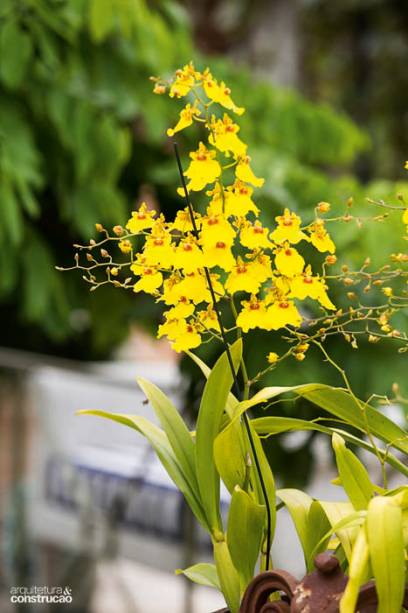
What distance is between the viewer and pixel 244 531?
0.83 meters

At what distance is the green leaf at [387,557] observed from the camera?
0.69m

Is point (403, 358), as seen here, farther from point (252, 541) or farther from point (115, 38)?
point (252, 541)

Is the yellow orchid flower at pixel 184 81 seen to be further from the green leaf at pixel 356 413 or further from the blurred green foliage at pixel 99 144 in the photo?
the blurred green foliage at pixel 99 144

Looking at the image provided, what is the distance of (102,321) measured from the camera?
8.95 ft

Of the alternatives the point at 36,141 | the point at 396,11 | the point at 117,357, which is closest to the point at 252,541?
the point at 36,141

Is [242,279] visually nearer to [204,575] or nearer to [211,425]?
[211,425]

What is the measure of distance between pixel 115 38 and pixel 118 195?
40 cm

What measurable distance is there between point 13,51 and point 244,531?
1.34 m

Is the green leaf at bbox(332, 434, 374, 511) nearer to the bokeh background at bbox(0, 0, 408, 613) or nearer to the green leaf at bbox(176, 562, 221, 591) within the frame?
the green leaf at bbox(176, 562, 221, 591)

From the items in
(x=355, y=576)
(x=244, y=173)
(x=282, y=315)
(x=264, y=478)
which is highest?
(x=244, y=173)

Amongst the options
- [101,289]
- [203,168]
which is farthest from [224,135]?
[101,289]

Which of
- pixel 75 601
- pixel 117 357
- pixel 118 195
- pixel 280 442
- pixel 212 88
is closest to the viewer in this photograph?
pixel 212 88

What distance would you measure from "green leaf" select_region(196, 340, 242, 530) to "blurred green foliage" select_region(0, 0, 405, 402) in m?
1.10

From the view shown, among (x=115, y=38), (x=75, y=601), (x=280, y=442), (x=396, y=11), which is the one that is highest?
(x=396, y=11)
